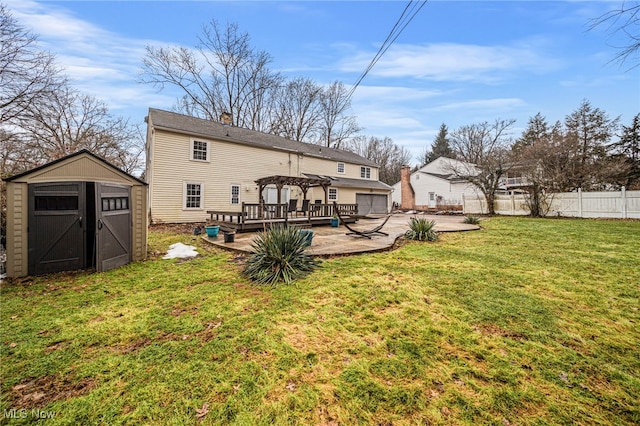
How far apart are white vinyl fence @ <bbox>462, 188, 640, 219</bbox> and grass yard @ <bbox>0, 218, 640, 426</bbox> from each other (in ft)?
45.3

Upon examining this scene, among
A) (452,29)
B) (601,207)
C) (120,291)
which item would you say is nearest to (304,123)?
(452,29)

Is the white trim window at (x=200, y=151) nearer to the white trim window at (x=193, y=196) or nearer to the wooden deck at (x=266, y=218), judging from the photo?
the white trim window at (x=193, y=196)

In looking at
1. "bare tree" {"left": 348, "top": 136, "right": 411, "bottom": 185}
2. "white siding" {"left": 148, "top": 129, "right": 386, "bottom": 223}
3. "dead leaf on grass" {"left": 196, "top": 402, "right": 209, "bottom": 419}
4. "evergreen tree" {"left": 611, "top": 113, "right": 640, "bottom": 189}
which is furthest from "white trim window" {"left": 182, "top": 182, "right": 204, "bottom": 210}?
"evergreen tree" {"left": 611, "top": 113, "right": 640, "bottom": 189}

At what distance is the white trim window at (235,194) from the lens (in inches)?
598

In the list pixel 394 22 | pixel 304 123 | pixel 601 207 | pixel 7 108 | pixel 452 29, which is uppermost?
pixel 304 123

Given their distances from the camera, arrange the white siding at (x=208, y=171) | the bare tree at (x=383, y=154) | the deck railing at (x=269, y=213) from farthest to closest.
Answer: the bare tree at (x=383, y=154) < the white siding at (x=208, y=171) < the deck railing at (x=269, y=213)

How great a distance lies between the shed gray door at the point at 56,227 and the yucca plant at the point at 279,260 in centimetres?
371

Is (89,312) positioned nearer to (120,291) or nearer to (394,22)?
(120,291)

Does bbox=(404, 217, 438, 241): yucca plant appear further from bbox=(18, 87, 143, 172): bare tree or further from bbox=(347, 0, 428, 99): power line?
bbox=(18, 87, 143, 172): bare tree

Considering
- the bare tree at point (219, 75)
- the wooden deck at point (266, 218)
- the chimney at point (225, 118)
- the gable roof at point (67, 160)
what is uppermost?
the bare tree at point (219, 75)

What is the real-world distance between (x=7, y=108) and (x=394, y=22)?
14.6 metres

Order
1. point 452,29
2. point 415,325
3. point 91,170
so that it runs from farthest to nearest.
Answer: point 452,29 → point 91,170 → point 415,325

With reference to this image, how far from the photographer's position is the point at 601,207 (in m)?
14.5

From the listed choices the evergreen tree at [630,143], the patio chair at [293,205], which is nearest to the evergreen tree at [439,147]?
the evergreen tree at [630,143]
